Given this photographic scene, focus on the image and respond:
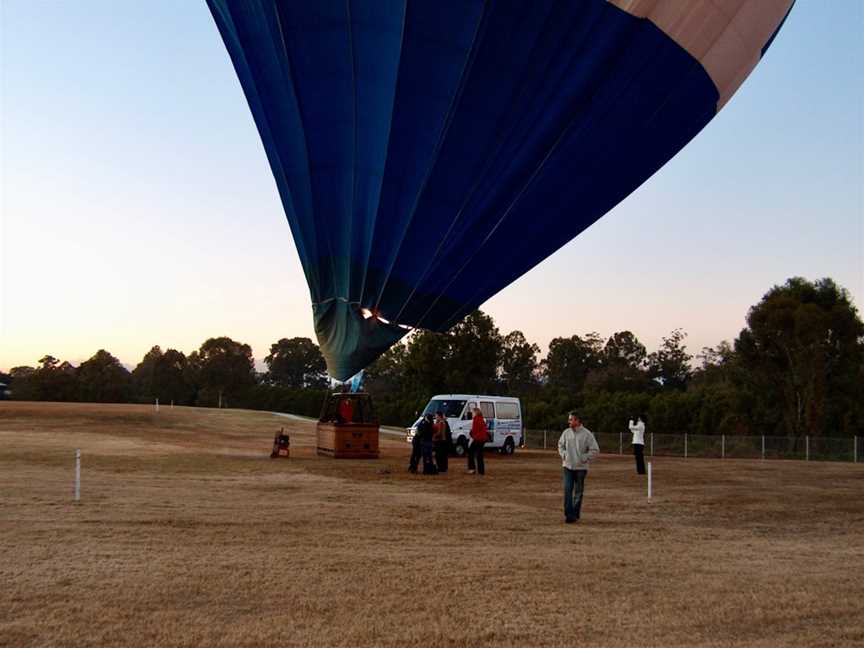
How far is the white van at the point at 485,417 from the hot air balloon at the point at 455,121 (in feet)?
38.7

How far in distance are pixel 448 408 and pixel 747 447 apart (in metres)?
15.6

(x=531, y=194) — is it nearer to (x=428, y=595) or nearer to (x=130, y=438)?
(x=428, y=595)

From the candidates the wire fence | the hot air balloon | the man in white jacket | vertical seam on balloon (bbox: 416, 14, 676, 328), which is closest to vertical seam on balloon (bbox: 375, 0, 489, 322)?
the hot air balloon

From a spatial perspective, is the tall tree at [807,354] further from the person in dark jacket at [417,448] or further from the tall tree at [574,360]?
the tall tree at [574,360]

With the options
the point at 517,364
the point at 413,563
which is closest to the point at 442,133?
the point at 413,563

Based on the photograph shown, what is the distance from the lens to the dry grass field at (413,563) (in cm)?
710

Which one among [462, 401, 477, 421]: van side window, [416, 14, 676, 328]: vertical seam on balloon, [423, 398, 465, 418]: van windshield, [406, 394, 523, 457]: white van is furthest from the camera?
[423, 398, 465, 418]: van windshield

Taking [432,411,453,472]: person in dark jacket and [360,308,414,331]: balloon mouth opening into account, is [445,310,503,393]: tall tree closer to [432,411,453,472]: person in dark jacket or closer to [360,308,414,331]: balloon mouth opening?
[432,411,453,472]: person in dark jacket

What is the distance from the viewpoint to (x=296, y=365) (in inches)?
5792

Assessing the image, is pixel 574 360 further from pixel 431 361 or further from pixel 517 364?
pixel 431 361

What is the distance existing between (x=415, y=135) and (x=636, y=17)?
13.8ft

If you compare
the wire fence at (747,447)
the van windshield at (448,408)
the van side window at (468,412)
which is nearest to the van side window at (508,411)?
the van side window at (468,412)

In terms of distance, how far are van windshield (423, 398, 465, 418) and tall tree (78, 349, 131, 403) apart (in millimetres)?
64592

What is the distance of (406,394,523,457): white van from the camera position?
3041cm
